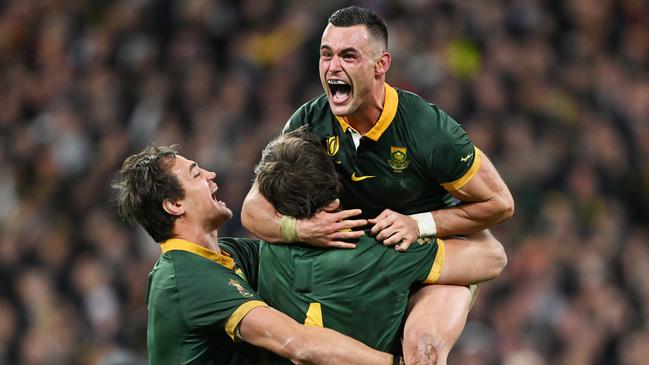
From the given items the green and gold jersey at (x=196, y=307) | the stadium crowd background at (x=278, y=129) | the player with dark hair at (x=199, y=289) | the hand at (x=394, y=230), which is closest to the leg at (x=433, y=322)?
the player with dark hair at (x=199, y=289)

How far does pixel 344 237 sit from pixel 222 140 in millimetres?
6138

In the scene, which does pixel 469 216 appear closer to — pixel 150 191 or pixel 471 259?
pixel 471 259

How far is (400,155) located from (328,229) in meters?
0.52

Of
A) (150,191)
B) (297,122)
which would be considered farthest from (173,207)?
(297,122)

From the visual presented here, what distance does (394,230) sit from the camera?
481 centimetres

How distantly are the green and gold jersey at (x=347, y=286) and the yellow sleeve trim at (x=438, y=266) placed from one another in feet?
0.29

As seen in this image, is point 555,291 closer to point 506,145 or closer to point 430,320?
point 506,145

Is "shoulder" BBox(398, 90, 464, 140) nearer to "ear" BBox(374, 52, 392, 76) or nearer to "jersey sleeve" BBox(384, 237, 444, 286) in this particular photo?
"ear" BBox(374, 52, 392, 76)

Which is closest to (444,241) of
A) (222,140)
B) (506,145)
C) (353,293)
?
(353,293)

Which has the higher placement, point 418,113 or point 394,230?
point 418,113

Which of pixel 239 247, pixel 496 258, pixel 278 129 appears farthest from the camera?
pixel 278 129

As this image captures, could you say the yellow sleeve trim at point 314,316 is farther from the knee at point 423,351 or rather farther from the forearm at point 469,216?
the forearm at point 469,216

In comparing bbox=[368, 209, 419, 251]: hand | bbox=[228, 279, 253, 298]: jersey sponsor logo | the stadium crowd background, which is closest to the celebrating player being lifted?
bbox=[368, 209, 419, 251]: hand

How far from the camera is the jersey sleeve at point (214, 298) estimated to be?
4.72 meters
